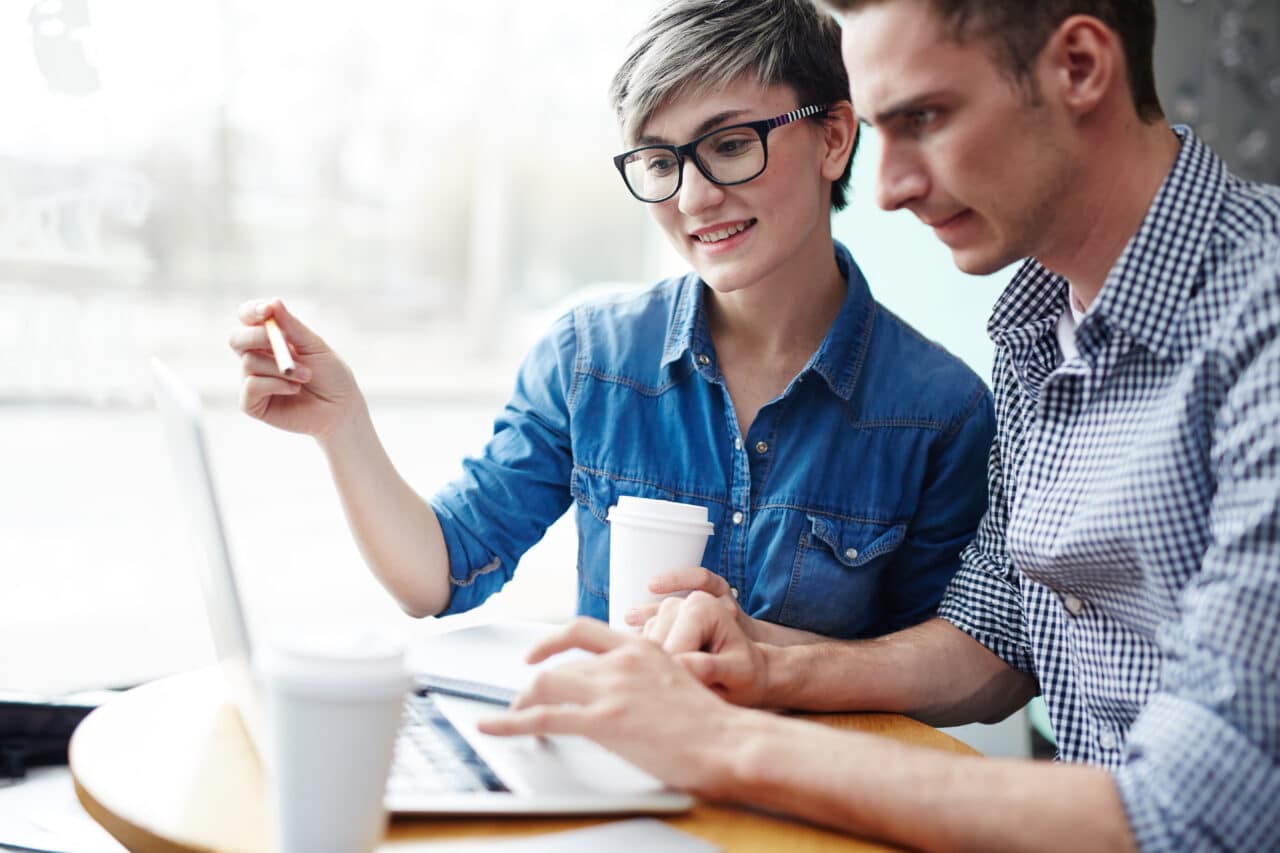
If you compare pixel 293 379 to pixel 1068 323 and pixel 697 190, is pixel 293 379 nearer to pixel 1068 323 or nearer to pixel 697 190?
pixel 697 190

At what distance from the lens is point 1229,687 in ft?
2.73

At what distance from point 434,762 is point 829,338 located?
2.83ft

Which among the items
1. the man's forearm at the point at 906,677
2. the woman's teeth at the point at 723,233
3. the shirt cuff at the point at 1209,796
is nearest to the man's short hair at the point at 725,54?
the woman's teeth at the point at 723,233

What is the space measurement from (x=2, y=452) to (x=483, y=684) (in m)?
2.06

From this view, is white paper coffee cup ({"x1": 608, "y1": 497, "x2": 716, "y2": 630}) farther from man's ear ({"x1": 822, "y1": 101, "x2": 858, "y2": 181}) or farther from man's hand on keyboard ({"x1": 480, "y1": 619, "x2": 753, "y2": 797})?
man's ear ({"x1": 822, "y1": 101, "x2": 858, "y2": 181})

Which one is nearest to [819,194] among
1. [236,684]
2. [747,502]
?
[747,502]

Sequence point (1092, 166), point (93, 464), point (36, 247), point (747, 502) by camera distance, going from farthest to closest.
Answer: point (93, 464) → point (36, 247) → point (747, 502) → point (1092, 166)

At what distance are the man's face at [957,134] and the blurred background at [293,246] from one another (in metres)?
1.24

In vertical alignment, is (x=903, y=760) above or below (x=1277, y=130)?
below

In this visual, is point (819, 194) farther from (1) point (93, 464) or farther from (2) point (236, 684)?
(1) point (93, 464)

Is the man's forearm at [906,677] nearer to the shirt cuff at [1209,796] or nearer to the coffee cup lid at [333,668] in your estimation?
the shirt cuff at [1209,796]

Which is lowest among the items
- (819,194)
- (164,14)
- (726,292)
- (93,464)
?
(93,464)

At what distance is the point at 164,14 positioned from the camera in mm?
2633

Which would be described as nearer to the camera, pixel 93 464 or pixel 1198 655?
pixel 1198 655
